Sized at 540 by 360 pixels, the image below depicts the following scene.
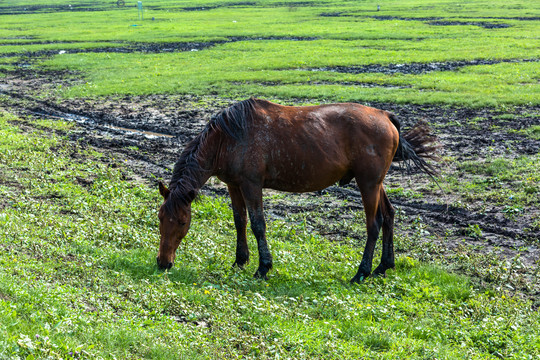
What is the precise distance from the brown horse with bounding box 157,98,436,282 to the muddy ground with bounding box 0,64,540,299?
1712 mm

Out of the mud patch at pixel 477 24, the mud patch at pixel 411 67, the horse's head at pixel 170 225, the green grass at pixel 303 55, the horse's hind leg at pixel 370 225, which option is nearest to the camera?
the horse's head at pixel 170 225

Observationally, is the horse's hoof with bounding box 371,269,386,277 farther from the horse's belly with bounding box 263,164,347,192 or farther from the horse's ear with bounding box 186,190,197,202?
the horse's ear with bounding box 186,190,197,202

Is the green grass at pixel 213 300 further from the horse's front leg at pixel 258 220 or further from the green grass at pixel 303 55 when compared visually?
the green grass at pixel 303 55

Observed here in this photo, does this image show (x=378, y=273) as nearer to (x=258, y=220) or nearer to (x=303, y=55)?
(x=258, y=220)

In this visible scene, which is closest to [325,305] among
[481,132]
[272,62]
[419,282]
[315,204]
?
[419,282]

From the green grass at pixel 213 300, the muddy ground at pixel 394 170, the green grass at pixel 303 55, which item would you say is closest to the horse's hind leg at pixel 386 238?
the green grass at pixel 213 300

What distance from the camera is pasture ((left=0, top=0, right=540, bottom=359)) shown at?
6316 mm

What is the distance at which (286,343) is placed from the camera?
6281 millimetres

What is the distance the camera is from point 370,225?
28.8ft

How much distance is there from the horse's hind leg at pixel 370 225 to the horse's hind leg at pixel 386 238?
230 millimetres

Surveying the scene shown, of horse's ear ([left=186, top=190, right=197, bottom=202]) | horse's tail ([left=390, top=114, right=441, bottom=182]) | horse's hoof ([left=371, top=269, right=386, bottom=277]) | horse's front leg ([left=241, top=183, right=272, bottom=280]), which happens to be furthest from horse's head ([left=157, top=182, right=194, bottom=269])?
horse's tail ([left=390, top=114, right=441, bottom=182])

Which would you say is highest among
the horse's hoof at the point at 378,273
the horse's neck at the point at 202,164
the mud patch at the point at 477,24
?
the mud patch at the point at 477,24

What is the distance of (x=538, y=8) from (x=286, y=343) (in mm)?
62006

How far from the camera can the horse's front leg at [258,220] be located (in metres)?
8.38
